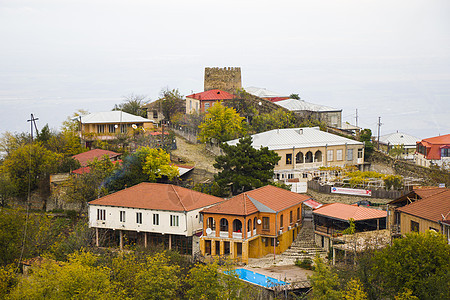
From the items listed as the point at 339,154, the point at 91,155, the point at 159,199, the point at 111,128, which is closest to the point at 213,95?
the point at 111,128

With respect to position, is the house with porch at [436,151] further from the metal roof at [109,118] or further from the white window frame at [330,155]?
the metal roof at [109,118]

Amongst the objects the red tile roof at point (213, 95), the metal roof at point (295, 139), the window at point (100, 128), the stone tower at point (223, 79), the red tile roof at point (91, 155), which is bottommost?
the red tile roof at point (91, 155)

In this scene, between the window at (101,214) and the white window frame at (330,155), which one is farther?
the white window frame at (330,155)

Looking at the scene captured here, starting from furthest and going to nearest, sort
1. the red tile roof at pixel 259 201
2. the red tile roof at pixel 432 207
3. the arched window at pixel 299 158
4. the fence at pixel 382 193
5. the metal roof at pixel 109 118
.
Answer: the metal roof at pixel 109 118 < the arched window at pixel 299 158 < the fence at pixel 382 193 < the red tile roof at pixel 259 201 < the red tile roof at pixel 432 207

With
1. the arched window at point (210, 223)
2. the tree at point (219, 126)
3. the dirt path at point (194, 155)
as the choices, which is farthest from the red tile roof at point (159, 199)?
the tree at point (219, 126)

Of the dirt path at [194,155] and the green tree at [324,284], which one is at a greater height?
the dirt path at [194,155]

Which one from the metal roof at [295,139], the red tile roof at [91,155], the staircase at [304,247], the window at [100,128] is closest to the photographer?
the staircase at [304,247]

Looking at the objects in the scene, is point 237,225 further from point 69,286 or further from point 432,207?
point 69,286

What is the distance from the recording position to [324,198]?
157ft

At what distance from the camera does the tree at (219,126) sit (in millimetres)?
60375

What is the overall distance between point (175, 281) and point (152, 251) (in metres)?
7.67

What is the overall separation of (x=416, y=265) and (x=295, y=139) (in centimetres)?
2791

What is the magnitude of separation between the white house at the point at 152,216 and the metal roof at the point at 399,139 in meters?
35.9

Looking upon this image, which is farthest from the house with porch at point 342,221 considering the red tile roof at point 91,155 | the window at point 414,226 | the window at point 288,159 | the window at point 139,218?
the red tile roof at point 91,155
